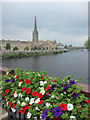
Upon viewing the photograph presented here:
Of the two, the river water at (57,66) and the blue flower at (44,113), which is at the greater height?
the blue flower at (44,113)

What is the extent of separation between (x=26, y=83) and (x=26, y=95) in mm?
324

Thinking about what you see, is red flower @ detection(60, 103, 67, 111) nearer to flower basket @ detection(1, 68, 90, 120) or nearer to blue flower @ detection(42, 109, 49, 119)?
flower basket @ detection(1, 68, 90, 120)

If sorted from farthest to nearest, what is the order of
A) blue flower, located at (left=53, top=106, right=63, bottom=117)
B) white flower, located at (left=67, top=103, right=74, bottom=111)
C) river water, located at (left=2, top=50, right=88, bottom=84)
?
river water, located at (left=2, top=50, right=88, bottom=84) < white flower, located at (left=67, top=103, right=74, bottom=111) < blue flower, located at (left=53, top=106, right=63, bottom=117)

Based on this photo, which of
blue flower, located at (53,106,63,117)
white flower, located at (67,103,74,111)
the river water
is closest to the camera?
blue flower, located at (53,106,63,117)

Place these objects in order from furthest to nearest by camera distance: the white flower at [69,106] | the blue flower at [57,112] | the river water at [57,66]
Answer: the river water at [57,66] → the white flower at [69,106] → the blue flower at [57,112]

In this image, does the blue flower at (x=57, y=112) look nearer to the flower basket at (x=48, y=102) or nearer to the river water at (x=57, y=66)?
the flower basket at (x=48, y=102)

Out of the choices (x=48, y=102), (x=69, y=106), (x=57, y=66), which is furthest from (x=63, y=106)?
(x=57, y=66)

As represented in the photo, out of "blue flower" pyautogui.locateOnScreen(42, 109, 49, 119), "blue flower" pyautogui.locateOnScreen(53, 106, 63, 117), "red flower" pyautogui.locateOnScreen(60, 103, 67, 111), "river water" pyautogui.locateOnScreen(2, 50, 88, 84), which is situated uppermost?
"red flower" pyautogui.locateOnScreen(60, 103, 67, 111)

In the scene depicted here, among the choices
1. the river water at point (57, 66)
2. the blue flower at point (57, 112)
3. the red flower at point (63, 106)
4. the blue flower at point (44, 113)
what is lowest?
the river water at point (57, 66)

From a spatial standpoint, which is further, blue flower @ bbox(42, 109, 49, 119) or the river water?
the river water

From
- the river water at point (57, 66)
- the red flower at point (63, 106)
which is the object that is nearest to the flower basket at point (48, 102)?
the red flower at point (63, 106)

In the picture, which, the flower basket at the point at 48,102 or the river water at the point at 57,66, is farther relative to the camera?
the river water at the point at 57,66

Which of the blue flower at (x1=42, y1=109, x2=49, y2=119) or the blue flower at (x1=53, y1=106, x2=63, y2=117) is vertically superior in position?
the blue flower at (x1=53, y1=106, x2=63, y2=117)

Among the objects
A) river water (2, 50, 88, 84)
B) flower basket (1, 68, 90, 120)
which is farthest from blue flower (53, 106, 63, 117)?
river water (2, 50, 88, 84)
